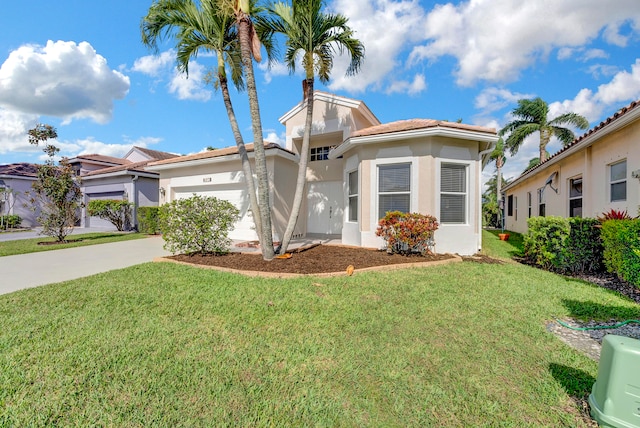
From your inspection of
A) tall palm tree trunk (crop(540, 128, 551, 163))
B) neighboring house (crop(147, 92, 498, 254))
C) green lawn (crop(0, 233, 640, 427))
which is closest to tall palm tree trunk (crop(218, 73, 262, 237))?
green lawn (crop(0, 233, 640, 427))

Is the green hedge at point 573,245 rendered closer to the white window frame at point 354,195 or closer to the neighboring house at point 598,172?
the neighboring house at point 598,172

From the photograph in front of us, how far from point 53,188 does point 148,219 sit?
4153 mm

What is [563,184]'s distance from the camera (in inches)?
429

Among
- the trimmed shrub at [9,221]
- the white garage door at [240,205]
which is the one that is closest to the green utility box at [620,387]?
the white garage door at [240,205]

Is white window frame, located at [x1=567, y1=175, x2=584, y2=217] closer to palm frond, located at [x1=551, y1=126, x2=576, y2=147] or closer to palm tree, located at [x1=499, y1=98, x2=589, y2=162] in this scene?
palm tree, located at [x1=499, y1=98, x2=589, y2=162]

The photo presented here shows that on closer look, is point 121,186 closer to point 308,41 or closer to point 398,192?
point 308,41

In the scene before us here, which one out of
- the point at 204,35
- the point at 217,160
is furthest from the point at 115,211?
the point at 204,35

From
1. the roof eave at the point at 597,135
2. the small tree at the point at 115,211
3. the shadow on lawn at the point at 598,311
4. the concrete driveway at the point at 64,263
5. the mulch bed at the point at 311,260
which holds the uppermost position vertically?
the roof eave at the point at 597,135

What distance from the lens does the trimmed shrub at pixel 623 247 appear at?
5113 millimetres

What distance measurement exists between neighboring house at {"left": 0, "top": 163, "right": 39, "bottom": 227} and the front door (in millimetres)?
21813

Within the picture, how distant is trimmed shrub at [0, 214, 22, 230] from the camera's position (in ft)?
61.5

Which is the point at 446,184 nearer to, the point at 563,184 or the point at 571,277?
the point at 571,277

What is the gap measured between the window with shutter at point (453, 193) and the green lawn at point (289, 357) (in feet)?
13.5

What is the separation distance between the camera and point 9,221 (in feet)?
62.5
